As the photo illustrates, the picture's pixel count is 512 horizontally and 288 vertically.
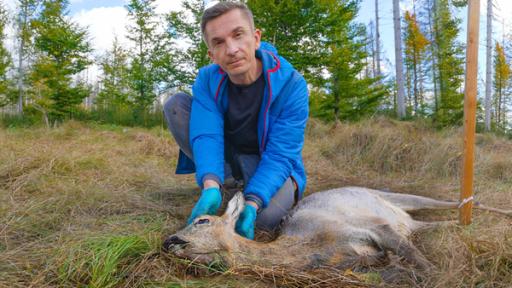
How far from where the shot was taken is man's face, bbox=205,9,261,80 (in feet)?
9.16

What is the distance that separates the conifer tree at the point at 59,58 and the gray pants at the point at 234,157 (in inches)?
516

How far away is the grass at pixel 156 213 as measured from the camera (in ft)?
6.51

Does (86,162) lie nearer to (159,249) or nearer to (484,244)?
(159,249)

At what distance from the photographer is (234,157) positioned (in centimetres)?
365

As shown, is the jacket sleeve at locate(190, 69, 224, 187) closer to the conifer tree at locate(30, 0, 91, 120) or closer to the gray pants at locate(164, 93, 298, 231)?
the gray pants at locate(164, 93, 298, 231)

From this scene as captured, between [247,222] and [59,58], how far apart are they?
645 inches

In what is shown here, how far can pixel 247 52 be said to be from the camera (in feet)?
9.48

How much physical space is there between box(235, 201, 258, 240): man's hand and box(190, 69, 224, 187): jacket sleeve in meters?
0.44

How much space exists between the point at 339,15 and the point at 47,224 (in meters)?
13.4

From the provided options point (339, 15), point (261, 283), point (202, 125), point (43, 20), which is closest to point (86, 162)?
point (202, 125)

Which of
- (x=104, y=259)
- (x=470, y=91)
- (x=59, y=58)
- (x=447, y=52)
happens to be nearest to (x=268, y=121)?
(x=470, y=91)

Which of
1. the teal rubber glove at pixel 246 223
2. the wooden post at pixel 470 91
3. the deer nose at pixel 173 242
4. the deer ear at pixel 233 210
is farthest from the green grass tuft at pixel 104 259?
the wooden post at pixel 470 91

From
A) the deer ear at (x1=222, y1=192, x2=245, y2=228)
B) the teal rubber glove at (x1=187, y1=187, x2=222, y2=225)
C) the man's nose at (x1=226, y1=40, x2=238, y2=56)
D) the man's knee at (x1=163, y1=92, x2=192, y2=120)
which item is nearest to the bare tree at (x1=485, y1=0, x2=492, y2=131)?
the man's knee at (x1=163, y1=92, x2=192, y2=120)

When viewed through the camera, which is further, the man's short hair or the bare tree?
the bare tree
